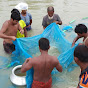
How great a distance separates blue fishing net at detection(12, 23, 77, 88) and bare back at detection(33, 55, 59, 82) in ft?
0.74

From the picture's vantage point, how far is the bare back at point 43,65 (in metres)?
2.08

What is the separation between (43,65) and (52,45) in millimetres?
1860

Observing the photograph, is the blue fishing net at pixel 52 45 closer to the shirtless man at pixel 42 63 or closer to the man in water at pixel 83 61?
the shirtless man at pixel 42 63

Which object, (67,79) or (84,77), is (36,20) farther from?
(84,77)

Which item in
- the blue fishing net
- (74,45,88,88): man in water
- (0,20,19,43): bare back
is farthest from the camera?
(0,20,19,43): bare back

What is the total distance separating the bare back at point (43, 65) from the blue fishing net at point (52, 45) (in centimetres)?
23

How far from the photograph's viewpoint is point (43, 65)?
2.09 meters

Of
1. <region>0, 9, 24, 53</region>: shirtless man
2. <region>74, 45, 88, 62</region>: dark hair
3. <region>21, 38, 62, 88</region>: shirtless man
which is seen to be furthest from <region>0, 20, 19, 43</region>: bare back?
<region>74, 45, 88, 62</region>: dark hair

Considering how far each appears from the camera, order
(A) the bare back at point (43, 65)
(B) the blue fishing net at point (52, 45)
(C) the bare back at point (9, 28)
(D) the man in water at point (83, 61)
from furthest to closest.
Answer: (C) the bare back at point (9, 28) < (B) the blue fishing net at point (52, 45) < (A) the bare back at point (43, 65) < (D) the man in water at point (83, 61)

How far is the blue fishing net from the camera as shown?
2.83 meters

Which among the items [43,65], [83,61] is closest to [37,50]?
[43,65]

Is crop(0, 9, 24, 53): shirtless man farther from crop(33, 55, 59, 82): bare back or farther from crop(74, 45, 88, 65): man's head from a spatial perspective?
crop(74, 45, 88, 65): man's head

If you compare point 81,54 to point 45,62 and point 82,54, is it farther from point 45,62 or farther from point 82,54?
point 45,62

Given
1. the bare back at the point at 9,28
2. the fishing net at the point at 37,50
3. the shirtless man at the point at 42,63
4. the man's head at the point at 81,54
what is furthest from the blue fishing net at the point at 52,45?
the man's head at the point at 81,54
